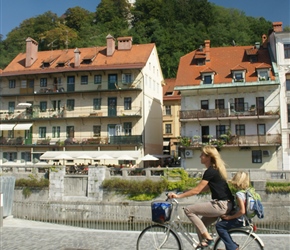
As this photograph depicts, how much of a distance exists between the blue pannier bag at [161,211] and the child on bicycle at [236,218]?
93 cm

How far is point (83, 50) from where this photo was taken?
4484cm

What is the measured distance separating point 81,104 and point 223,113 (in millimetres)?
16349

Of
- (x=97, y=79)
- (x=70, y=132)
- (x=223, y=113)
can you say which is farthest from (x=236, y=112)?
(x=70, y=132)

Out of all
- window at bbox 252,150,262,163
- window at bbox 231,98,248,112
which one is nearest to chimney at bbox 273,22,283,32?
window at bbox 231,98,248,112

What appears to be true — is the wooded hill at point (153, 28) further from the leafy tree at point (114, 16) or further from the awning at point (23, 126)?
the awning at point (23, 126)

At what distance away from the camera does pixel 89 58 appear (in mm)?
41250

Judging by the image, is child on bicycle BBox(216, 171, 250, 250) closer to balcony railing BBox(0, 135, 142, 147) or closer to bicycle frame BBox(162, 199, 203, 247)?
bicycle frame BBox(162, 199, 203, 247)

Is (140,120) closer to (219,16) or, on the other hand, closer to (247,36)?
(247,36)

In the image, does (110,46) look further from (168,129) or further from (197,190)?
(197,190)

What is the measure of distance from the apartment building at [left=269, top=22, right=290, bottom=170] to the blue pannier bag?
92.2ft

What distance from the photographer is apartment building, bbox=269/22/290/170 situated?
32469 mm

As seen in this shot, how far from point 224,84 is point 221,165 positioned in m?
28.4

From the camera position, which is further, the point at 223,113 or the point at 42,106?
the point at 42,106

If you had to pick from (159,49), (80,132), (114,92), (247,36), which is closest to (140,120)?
(114,92)
